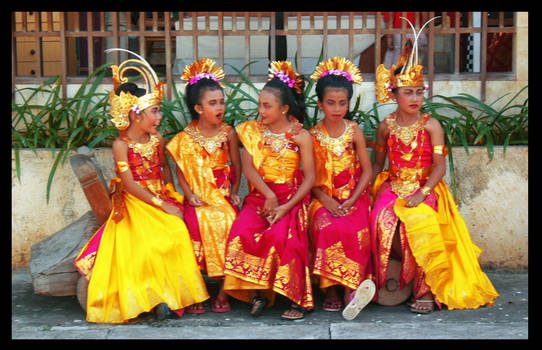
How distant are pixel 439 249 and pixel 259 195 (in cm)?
120

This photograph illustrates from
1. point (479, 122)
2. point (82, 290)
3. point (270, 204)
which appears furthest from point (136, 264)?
point (479, 122)

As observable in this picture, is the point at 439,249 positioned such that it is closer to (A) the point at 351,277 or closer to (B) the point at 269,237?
(A) the point at 351,277

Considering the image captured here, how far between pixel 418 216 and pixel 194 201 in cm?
145

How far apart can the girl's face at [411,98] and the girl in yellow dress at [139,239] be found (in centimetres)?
160

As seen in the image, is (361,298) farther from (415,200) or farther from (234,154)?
(234,154)

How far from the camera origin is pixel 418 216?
4125 mm

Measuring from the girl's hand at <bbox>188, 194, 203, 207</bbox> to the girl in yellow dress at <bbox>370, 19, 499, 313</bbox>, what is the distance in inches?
44.6

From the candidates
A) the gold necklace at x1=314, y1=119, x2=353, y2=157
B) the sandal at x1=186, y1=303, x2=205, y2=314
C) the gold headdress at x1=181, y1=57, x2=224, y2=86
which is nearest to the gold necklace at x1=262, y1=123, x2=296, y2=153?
the gold necklace at x1=314, y1=119, x2=353, y2=157

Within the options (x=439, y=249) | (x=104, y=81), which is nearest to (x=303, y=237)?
(x=439, y=249)

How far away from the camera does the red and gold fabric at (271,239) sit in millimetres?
4020

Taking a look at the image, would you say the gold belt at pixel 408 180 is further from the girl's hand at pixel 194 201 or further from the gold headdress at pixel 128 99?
the gold headdress at pixel 128 99

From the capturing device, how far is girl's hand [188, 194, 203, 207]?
4267mm

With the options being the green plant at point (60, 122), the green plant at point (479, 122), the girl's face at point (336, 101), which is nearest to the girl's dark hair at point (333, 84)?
the girl's face at point (336, 101)

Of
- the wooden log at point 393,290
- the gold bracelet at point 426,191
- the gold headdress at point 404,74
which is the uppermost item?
the gold headdress at point 404,74
